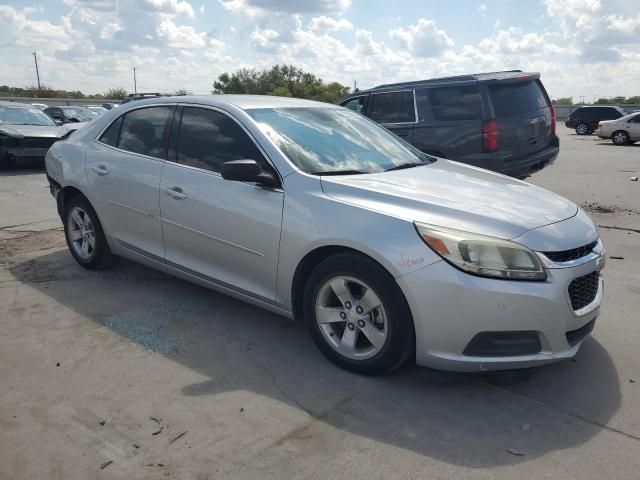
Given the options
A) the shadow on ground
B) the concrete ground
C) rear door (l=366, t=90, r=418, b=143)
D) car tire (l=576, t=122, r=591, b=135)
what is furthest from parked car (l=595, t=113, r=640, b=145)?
the shadow on ground

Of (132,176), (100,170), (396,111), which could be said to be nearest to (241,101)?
(132,176)

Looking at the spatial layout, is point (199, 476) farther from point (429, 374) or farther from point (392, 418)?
point (429, 374)

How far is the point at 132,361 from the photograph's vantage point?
12.7ft

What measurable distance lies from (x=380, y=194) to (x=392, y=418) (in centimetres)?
131

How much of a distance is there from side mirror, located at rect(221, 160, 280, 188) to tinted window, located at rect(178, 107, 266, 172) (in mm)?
165

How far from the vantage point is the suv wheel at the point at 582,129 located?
107ft

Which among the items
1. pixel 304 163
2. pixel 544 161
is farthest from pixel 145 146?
pixel 544 161

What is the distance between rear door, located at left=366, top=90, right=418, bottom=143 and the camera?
8.65 m

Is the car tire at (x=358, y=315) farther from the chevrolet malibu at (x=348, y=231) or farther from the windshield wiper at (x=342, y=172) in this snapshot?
the windshield wiper at (x=342, y=172)

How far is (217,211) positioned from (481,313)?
1.99m

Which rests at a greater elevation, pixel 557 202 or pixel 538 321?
pixel 557 202

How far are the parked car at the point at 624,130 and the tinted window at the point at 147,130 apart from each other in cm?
2427

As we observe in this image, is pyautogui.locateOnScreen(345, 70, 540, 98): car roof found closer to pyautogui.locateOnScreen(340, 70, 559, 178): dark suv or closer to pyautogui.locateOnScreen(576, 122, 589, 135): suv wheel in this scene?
pyautogui.locateOnScreen(340, 70, 559, 178): dark suv

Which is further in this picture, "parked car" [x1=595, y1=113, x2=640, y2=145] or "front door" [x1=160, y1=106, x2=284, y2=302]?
"parked car" [x1=595, y1=113, x2=640, y2=145]
